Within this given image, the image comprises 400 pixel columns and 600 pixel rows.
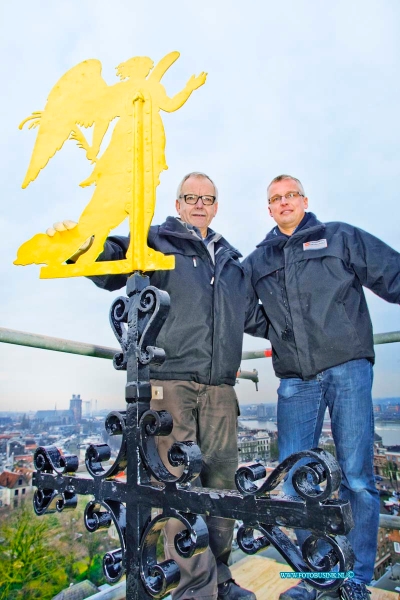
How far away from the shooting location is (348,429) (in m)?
1.72

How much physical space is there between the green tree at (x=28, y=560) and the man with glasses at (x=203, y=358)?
582mm

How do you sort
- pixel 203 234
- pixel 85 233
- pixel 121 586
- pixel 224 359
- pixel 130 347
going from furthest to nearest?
pixel 203 234 < pixel 224 359 < pixel 121 586 < pixel 85 233 < pixel 130 347

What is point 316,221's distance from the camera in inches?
81.7

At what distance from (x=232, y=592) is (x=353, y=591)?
46 cm

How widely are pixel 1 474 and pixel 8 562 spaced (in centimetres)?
35

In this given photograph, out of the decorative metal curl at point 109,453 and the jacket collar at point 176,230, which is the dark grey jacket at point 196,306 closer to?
the jacket collar at point 176,230

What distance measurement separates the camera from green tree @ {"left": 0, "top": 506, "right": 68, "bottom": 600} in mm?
1683

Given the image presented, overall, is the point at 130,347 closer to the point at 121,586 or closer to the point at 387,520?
the point at 121,586

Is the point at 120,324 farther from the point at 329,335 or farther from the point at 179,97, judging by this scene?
the point at 329,335

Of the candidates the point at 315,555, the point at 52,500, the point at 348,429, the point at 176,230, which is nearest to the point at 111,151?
the point at 176,230

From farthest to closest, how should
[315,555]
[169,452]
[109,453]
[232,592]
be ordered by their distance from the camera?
[232,592]
[109,453]
[169,452]
[315,555]

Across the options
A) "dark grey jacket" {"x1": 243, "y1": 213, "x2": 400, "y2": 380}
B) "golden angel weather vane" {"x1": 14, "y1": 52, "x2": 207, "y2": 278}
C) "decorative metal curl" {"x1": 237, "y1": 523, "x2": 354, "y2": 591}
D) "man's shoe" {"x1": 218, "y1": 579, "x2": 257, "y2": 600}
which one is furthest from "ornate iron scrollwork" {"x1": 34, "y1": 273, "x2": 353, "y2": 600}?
"dark grey jacket" {"x1": 243, "y1": 213, "x2": 400, "y2": 380}

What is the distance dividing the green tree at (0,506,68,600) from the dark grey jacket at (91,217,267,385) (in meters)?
0.88

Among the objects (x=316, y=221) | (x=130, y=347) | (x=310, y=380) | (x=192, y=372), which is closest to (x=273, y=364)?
(x=310, y=380)
